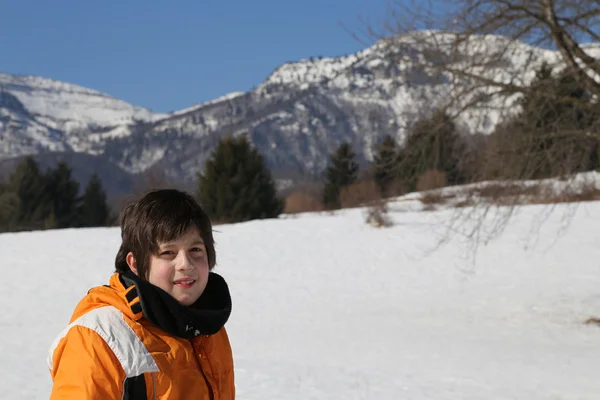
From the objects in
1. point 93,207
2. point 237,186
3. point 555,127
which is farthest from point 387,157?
point 93,207

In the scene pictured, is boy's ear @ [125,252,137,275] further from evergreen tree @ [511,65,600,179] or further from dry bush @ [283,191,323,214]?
dry bush @ [283,191,323,214]

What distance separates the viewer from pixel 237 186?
28047 millimetres

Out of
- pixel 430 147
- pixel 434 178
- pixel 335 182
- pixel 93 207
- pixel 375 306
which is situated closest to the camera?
pixel 430 147

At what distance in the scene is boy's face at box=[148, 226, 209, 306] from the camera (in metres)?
2.15

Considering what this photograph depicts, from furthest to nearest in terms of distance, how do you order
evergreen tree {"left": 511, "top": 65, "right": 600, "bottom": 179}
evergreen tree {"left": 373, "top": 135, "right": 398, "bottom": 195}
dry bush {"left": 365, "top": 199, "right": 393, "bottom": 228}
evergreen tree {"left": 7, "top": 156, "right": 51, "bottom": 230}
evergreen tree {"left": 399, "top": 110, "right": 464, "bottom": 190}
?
1. evergreen tree {"left": 7, "top": 156, "right": 51, "bottom": 230}
2. dry bush {"left": 365, "top": 199, "right": 393, "bottom": 228}
3. evergreen tree {"left": 373, "top": 135, "right": 398, "bottom": 195}
4. evergreen tree {"left": 399, "top": 110, "right": 464, "bottom": 190}
5. evergreen tree {"left": 511, "top": 65, "right": 600, "bottom": 179}

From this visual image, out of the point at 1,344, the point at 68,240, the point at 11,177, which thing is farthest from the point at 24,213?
the point at 1,344

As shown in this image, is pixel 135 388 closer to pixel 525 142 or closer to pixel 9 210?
pixel 525 142

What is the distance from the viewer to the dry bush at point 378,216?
19.0 meters

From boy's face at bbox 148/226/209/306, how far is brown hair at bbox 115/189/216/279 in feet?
0.08

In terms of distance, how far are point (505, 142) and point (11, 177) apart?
4022 cm

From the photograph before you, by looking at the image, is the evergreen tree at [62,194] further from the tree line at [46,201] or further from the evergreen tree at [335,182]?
the evergreen tree at [335,182]

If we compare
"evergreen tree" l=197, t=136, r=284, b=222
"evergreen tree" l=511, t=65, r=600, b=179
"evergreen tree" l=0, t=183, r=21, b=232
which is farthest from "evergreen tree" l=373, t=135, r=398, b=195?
"evergreen tree" l=0, t=183, r=21, b=232

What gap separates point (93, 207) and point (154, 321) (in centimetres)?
4584

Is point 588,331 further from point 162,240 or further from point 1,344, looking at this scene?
point 162,240
